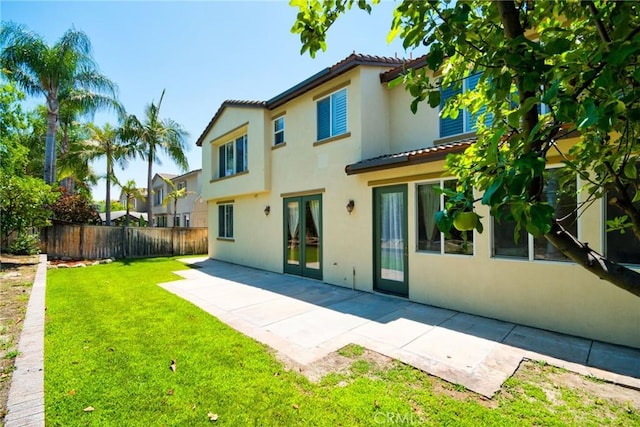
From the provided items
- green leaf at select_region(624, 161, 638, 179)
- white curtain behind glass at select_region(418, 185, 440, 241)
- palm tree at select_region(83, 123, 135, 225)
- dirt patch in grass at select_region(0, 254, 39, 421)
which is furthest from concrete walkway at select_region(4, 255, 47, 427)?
palm tree at select_region(83, 123, 135, 225)

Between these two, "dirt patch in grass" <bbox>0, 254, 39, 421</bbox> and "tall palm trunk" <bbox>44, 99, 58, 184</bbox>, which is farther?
"tall palm trunk" <bbox>44, 99, 58, 184</bbox>

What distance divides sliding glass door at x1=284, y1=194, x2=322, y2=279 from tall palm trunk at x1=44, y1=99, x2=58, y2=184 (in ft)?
49.0

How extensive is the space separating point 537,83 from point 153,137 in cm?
2338

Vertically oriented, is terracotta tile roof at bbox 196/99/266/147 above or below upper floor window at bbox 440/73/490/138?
above

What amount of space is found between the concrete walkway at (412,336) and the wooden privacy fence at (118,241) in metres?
11.3

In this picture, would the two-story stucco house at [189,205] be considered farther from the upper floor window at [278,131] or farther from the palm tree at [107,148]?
the upper floor window at [278,131]

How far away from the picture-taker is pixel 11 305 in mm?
6684

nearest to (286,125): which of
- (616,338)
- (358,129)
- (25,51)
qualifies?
(358,129)

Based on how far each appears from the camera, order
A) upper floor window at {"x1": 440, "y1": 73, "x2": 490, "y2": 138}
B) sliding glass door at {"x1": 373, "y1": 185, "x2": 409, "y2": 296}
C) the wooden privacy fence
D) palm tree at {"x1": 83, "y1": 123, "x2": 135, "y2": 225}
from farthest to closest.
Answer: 1. palm tree at {"x1": 83, "y1": 123, "x2": 135, "y2": 225}
2. the wooden privacy fence
3. sliding glass door at {"x1": 373, "y1": 185, "x2": 409, "y2": 296}
4. upper floor window at {"x1": 440, "y1": 73, "x2": 490, "y2": 138}

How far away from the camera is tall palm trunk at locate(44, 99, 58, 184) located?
56.9ft

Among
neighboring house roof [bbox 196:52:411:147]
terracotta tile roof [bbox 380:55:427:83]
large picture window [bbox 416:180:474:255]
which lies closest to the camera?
large picture window [bbox 416:180:474:255]

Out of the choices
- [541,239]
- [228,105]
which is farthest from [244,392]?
[228,105]

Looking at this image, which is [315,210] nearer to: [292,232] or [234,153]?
[292,232]

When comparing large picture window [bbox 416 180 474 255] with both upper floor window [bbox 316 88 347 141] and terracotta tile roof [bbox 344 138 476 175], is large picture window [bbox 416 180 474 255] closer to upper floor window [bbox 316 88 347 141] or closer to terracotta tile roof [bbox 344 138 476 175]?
terracotta tile roof [bbox 344 138 476 175]
